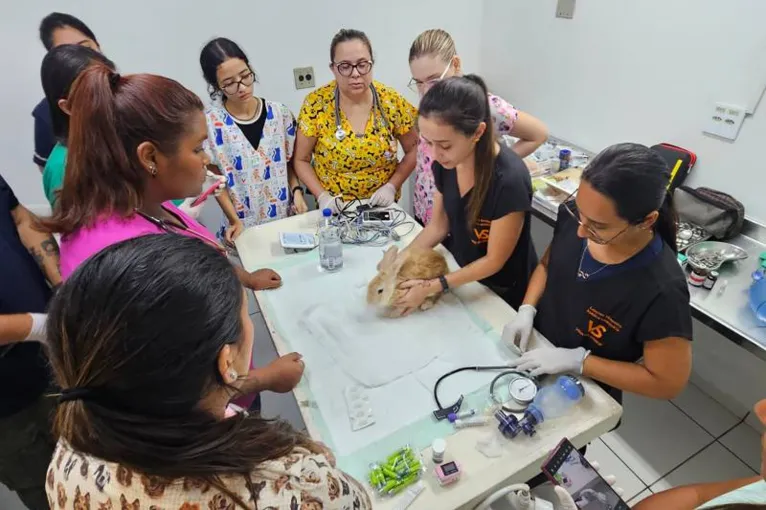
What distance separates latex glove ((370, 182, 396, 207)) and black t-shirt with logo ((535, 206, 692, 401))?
2.98 ft

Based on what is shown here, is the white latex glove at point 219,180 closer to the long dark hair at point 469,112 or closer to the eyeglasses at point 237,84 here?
the eyeglasses at point 237,84

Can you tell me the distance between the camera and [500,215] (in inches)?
55.3

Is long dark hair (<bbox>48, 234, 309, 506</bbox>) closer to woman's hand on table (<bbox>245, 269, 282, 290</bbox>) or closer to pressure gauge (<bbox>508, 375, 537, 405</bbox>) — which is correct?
pressure gauge (<bbox>508, 375, 537, 405</bbox>)

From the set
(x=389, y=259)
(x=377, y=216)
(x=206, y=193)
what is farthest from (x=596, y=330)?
(x=206, y=193)

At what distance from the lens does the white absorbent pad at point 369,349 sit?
43.5 inches

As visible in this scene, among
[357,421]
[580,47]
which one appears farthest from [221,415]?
[580,47]

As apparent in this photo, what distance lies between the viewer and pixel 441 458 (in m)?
0.98

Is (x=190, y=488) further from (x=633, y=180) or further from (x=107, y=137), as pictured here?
(x=633, y=180)

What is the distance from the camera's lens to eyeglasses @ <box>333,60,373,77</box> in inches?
75.9

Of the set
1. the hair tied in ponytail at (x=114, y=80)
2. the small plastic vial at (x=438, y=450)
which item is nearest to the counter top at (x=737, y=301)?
the small plastic vial at (x=438, y=450)

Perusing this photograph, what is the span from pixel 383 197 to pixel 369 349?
97cm

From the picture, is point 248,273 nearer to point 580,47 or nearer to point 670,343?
point 670,343

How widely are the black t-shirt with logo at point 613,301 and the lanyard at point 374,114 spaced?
109 cm

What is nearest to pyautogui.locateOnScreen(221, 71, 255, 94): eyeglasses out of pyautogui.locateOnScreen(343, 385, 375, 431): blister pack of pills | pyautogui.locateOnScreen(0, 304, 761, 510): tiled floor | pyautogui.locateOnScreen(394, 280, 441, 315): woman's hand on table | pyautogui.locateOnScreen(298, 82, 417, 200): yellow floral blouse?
pyautogui.locateOnScreen(298, 82, 417, 200): yellow floral blouse
